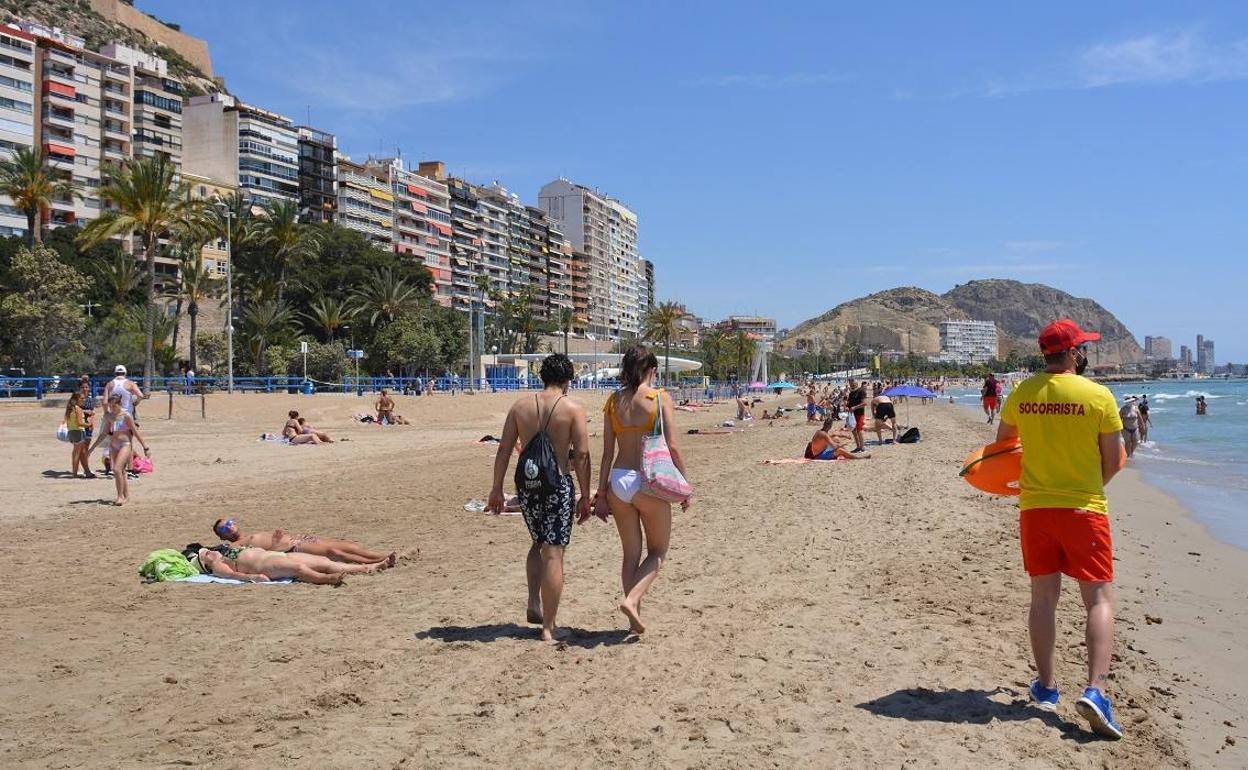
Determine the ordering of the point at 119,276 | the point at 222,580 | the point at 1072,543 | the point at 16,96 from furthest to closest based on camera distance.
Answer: the point at 16,96 → the point at 119,276 → the point at 222,580 → the point at 1072,543

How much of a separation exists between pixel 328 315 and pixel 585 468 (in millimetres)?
61221

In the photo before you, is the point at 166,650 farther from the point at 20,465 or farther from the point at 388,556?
the point at 20,465

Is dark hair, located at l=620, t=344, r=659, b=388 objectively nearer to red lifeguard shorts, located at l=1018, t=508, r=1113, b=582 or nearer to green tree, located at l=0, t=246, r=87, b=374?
red lifeguard shorts, located at l=1018, t=508, r=1113, b=582

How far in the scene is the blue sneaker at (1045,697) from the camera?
→ 13.0 feet

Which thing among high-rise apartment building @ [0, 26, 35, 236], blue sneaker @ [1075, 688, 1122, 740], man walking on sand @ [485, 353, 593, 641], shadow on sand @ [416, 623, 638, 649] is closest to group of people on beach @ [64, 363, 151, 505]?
shadow on sand @ [416, 623, 638, 649]

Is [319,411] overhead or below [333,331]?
below

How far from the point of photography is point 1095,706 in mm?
3664

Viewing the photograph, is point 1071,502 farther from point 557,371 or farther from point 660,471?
point 557,371

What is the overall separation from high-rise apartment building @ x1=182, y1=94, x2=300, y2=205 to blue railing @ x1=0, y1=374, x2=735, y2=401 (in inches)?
1518

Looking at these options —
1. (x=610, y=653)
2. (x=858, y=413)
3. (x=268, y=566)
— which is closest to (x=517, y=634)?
(x=610, y=653)

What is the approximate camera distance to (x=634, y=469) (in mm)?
4836

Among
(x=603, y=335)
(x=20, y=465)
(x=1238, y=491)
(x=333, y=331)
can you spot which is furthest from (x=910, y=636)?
(x=603, y=335)

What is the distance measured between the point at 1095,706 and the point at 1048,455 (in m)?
1.00

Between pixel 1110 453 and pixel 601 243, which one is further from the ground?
pixel 601 243
